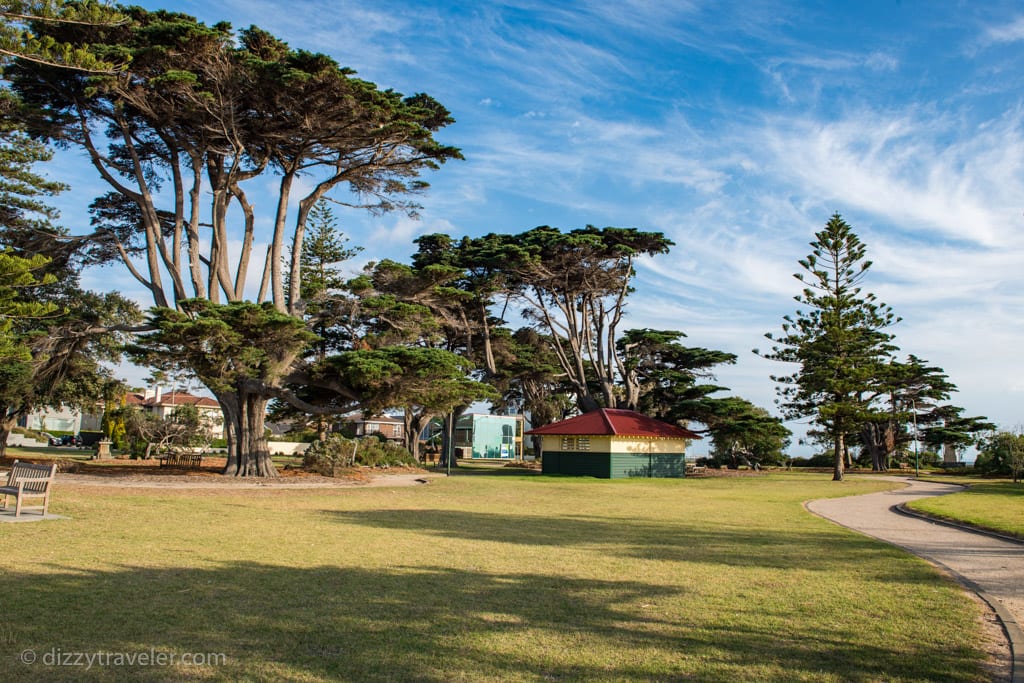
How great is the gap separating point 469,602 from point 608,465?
25.5m

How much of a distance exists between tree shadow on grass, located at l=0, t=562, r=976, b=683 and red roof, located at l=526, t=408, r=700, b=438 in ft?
81.0

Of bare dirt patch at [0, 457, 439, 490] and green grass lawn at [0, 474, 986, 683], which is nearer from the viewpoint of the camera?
green grass lawn at [0, 474, 986, 683]

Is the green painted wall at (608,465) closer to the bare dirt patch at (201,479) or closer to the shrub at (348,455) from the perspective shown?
the shrub at (348,455)

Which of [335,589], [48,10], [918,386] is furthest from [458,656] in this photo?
[918,386]

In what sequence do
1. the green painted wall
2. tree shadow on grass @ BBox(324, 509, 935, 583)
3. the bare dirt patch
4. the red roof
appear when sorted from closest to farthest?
1. tree shadow on grass @ BBox(324, 509, 935, 583)
2. the bare dirt patch
3. the green painted wall
4. the red roof

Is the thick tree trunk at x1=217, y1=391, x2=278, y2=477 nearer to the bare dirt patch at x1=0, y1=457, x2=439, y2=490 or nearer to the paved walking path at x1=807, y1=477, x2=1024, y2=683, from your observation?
the bare dirt patch at x1=0, y1=457, x2=439, y2=490

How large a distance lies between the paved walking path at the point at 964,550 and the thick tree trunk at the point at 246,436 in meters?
15.9

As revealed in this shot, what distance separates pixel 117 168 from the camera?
2309 cm

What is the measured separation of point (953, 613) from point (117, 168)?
82.4 feet

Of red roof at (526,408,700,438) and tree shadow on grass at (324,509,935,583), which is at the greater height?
red roof at (526,408,700,438)

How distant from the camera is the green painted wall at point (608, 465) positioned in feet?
102

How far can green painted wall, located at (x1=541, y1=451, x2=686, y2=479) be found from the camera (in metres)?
31.1

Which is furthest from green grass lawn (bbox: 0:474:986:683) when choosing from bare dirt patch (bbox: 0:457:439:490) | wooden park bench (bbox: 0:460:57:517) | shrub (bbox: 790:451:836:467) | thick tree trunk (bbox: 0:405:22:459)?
shrub (bbox: 790:451:836:467)

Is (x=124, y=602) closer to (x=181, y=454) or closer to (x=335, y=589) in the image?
(x=335, y=589)
